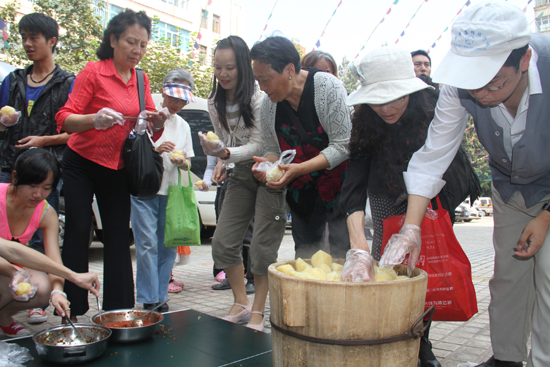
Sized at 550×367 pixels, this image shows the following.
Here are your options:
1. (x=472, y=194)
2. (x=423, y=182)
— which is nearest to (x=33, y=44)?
(x=423, y=182)

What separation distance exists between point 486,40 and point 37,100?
10.3 ft

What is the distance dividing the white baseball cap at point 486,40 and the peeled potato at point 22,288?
2496 mm

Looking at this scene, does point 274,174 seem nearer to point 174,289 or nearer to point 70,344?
point 70,344

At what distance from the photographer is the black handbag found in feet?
9.93

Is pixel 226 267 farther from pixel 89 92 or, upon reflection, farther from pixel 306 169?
pixel 89 92

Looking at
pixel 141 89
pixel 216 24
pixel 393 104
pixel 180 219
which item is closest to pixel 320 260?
pixel 393 104

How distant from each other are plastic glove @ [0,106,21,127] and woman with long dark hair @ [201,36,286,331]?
142 centimetres

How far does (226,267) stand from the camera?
10.5 ft

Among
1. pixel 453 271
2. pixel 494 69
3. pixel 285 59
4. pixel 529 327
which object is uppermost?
pixel 285 59

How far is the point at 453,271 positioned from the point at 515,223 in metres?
0.46

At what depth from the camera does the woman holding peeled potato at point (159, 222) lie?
11.5 feet

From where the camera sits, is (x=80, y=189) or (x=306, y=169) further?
(x=80, y=189)

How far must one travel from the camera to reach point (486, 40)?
5.24 feet

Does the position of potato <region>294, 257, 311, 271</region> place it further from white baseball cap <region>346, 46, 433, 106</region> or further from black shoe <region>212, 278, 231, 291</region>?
black shoe <region>212, 278, 231, 291</region>
